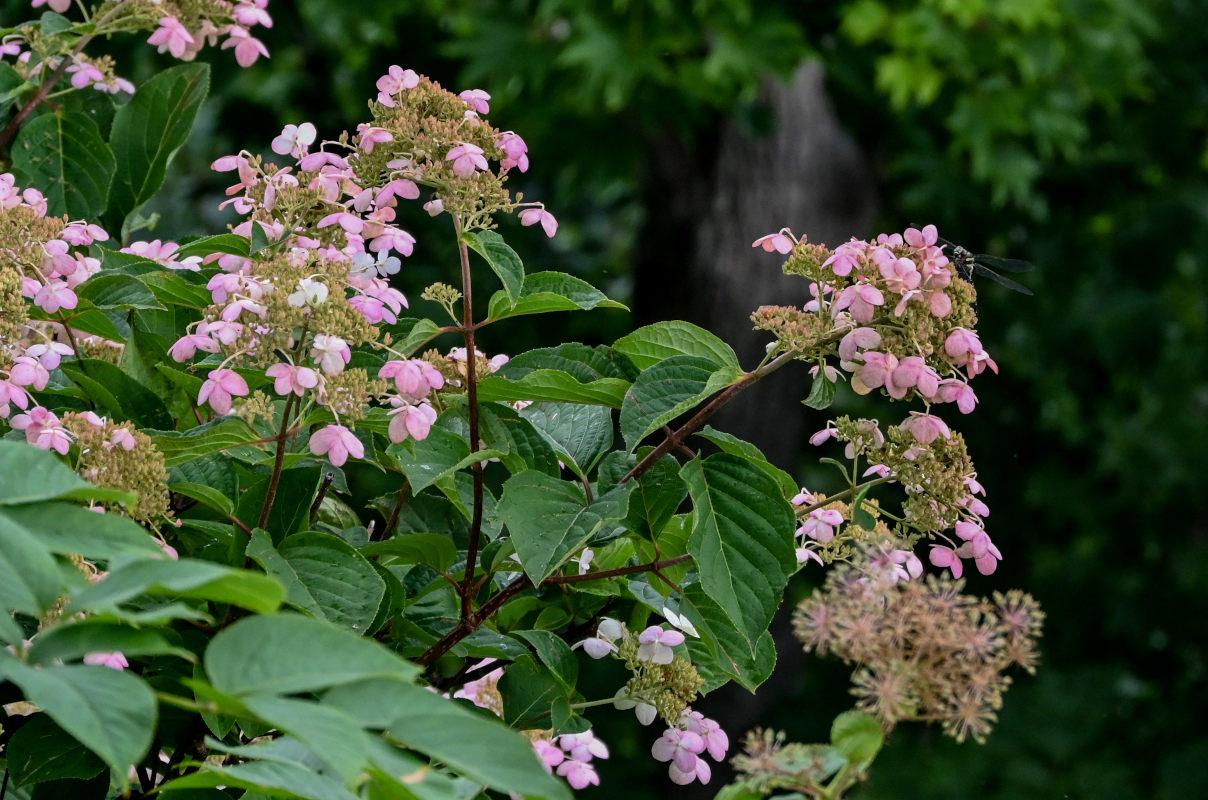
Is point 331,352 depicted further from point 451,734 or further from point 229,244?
point 451,734

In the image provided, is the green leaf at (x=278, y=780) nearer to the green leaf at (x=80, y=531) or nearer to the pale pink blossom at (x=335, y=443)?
the green leaf at (x=80, y=531)

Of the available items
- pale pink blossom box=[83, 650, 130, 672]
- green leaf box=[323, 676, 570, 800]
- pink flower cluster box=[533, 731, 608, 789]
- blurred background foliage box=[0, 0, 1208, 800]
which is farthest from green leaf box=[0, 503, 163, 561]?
blurred background foliage box=[0, 0, 1208, 800]

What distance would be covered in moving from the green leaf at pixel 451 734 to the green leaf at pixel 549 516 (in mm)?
269

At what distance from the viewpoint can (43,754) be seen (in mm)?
781

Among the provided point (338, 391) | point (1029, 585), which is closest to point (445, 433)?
point (338, 391)

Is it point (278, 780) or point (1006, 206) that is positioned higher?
point (278, 780)

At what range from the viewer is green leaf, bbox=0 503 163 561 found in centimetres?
52

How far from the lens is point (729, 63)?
325 cm

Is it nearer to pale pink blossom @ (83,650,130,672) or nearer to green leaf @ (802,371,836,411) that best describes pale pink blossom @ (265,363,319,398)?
pale pink blossom @ (83,650,130,672)

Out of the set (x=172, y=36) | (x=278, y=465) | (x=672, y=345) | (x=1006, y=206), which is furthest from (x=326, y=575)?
(x=1006, y=206)

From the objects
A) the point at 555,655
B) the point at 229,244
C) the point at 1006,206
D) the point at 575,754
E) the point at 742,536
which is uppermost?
the point at 229,244

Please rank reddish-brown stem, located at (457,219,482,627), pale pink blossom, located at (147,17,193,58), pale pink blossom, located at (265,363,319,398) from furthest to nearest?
1. pale pink blossom, located at (147,17,193,58)
2. reddish-brown stem, located at (457,219,482,627)
3. pale pink blossom, located at (265,363,319,398)

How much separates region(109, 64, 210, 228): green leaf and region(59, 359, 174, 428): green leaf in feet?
1.19

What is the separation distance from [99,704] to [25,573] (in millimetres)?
63
